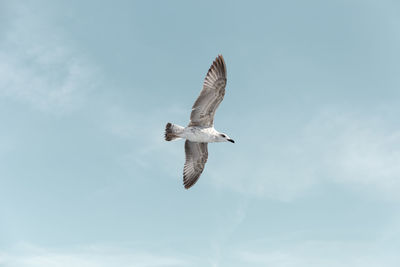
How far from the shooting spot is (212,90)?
25.5 meters

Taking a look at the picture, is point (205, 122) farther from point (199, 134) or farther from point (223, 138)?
point (223, 138)

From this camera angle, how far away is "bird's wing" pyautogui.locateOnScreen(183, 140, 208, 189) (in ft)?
94.7

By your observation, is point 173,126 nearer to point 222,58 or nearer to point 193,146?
point 193,146

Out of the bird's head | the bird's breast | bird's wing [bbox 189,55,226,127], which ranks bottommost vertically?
the bird's breast

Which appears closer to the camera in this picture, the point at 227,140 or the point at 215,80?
the point at 215,80

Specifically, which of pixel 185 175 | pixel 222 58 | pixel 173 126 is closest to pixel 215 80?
pixel 222 58

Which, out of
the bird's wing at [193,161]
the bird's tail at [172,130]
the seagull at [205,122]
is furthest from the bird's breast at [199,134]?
the bird's wing at [193,161]

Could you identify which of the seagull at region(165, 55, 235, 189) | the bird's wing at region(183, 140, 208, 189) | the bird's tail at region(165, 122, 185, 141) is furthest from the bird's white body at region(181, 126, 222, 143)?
the bird's wing at region(183, 140, 208, 189)

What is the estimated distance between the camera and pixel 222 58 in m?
25.8

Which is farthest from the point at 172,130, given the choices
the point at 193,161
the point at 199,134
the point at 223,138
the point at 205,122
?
the point at 193,161

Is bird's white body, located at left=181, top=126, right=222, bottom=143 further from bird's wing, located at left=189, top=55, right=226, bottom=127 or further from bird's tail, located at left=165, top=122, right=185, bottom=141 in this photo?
bird's wing, located at left=189, top=55, right=226, bottom=127

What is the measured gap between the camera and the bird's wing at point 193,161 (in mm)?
28875

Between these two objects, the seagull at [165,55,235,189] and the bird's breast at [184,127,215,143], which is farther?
the bird's breast at [184,127,215,143]

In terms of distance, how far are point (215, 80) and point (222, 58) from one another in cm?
145
